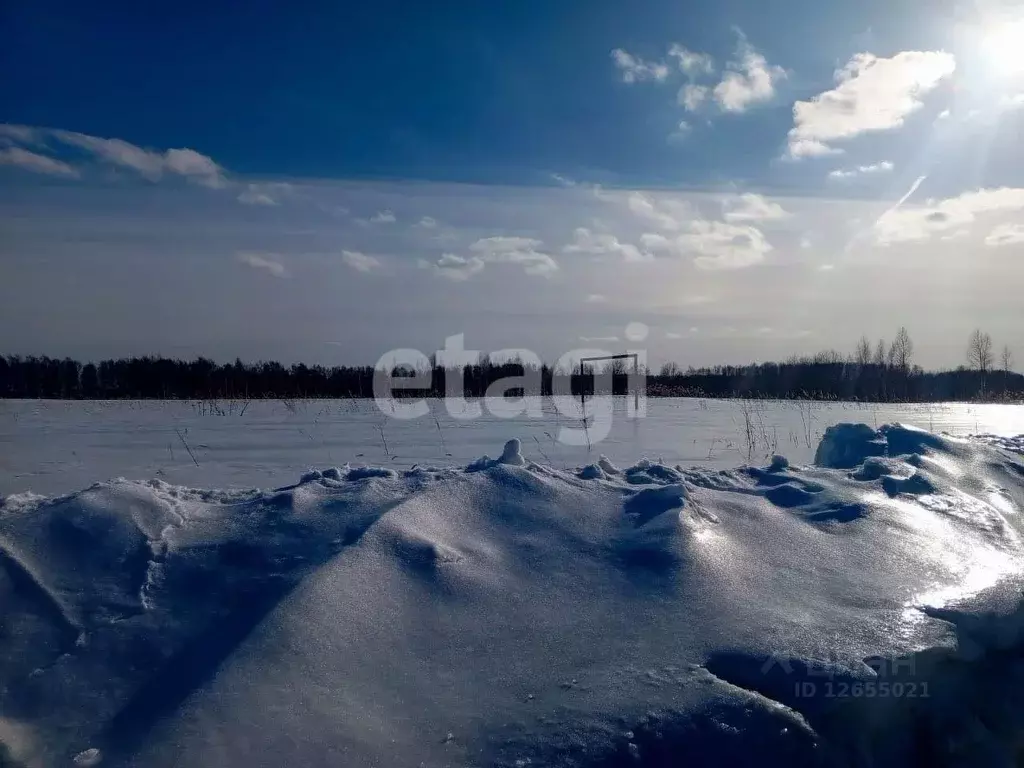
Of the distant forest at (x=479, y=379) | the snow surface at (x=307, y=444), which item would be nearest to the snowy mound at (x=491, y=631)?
the snow surface at (x=307, y=444)

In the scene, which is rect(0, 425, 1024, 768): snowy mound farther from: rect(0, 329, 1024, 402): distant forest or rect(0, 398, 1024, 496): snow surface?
rect(0, 329, 1024, 402): distant forest

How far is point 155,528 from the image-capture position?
2949 millimetres

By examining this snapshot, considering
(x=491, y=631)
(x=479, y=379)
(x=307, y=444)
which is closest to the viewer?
(x=491, y=631)

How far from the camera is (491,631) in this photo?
246 cm

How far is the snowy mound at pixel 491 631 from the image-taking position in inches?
78.9

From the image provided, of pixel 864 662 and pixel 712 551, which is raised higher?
pixel 712 551

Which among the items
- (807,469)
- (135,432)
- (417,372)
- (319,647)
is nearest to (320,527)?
(319,647)

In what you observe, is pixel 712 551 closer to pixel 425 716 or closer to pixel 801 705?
pixel 801 705

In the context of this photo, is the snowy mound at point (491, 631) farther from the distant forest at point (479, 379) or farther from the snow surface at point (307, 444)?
the distant forest at point (479, 379)

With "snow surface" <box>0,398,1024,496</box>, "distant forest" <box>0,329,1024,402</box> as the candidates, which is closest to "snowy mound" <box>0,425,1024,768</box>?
"snow surface" <box>0,398,1024,496</box>

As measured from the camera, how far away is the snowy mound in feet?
6.57

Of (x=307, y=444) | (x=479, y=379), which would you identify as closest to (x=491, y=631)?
(x=307, y=444)

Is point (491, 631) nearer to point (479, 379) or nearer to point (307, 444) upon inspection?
point (307, 444)

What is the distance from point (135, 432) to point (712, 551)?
9.21m
